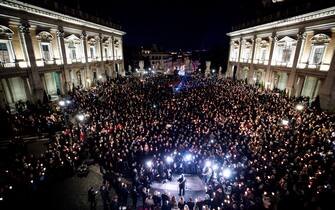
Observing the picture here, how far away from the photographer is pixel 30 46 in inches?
801

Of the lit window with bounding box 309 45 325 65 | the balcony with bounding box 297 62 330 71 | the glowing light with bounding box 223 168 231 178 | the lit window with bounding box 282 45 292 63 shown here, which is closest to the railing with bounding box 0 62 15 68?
the glowing light with bounding box 223 168 231 178

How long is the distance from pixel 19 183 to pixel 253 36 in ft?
130

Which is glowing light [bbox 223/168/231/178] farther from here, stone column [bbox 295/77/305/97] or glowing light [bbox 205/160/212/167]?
stone column [bbox 295/77/305/97]

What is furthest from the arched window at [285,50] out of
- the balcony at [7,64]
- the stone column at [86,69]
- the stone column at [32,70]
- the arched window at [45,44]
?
the balcony at [7,64]

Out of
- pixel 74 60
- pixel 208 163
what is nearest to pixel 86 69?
pixel 74 60

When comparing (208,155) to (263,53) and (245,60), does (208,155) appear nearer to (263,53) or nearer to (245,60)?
(263,53)

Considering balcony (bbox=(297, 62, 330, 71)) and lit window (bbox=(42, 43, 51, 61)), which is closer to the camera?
balcony (bbox=(297, 62, 330, 71))

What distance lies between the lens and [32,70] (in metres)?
20.5

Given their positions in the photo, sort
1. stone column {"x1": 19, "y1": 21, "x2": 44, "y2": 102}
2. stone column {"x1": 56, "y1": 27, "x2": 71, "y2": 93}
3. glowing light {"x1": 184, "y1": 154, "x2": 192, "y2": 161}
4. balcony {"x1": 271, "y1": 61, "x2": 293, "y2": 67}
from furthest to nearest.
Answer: balcony {"x1": 271, "y1": 61, "x2": 293, "y2": 67}
stone column {"x1": 56, "y1": 27, "x2": 71, "y2": 93}
stone column {"x1": 19, "y1": 21, "x2": 44, "y2": 102}
glowing light {"x1": 184, "y1": 154, "x2": 192, "y2": 161}

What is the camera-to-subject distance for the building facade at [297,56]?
20.3 metres

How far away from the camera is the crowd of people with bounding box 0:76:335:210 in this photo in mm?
8289

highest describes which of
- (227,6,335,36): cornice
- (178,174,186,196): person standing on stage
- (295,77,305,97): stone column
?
(227,6,335,36): cornice

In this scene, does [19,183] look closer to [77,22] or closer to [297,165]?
[297,165]

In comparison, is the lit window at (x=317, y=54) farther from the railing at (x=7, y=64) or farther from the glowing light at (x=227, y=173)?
the railing at (x=7, y=64)
